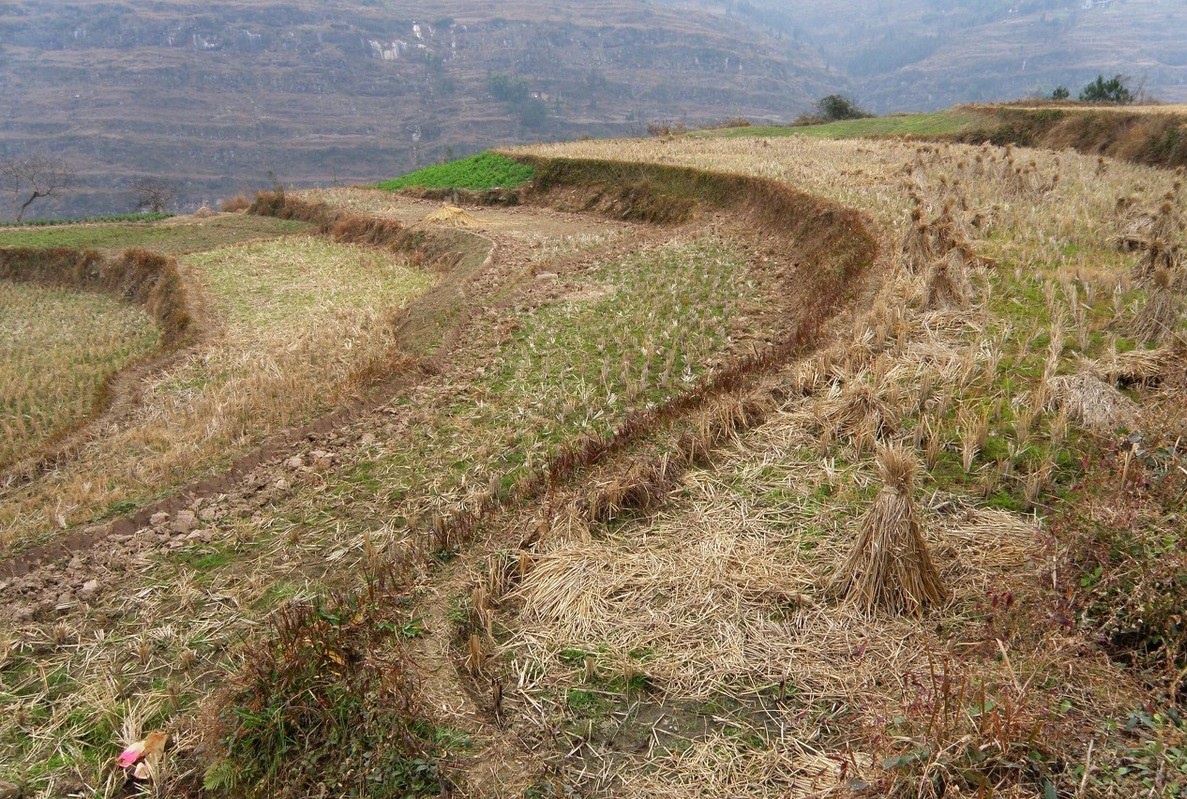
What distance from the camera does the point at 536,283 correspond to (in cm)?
1197

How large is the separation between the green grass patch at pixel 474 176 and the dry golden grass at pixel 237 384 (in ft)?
36.1

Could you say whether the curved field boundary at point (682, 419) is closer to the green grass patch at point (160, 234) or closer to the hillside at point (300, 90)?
the green grass patch at point (160, 234)

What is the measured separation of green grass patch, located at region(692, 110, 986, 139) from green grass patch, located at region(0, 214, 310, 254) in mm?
23327

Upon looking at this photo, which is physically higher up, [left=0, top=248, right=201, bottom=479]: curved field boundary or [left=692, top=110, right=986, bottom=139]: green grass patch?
[left=692, top=110, right=986, bottom=139]: green grass patch

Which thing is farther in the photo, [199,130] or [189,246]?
[199,130]

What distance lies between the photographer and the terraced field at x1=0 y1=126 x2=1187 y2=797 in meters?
2.99

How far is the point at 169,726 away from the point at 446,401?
447 cm

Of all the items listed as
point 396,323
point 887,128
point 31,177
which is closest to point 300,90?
point 31,177

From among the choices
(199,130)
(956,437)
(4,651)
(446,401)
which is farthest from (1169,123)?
(199,130)

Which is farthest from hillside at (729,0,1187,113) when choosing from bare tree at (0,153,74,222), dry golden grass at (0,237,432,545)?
dry golden grass at (0,237,432,545)

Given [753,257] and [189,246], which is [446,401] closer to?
[753,257]

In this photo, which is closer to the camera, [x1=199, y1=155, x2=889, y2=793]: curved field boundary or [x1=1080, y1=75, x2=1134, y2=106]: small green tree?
[x1=199, y1=155, x2=889, y2=793]: curved field boundary

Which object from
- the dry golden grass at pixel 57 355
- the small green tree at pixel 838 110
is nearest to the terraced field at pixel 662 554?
the dry golden grass at pixel 57 355

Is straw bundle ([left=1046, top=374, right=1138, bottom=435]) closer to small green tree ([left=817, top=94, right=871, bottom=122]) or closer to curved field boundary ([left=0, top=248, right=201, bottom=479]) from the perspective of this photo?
curved field boundary ([left=0, top=248, right=201, bottom=479])
